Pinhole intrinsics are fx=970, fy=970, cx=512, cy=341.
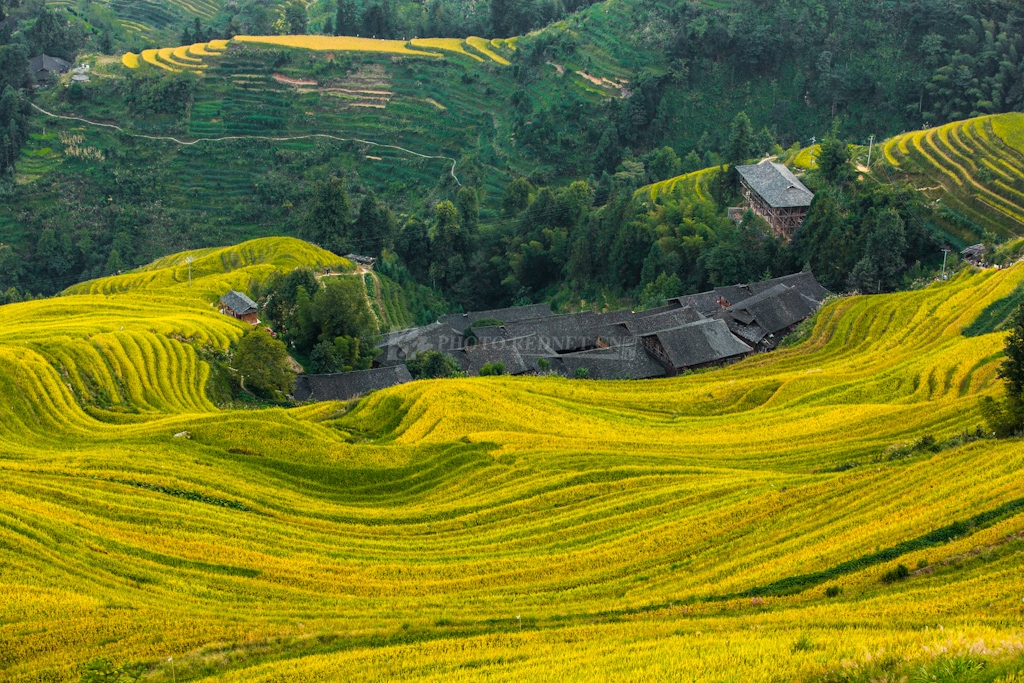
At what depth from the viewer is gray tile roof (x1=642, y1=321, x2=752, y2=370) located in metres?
46.6

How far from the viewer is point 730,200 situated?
218 feet

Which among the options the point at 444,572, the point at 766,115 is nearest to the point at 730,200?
the point at 766,115

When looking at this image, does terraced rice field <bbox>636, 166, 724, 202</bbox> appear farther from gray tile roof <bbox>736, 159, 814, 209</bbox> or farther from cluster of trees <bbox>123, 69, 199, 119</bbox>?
cluster of trees <bbox>123, 69, 199, 119</bbox>

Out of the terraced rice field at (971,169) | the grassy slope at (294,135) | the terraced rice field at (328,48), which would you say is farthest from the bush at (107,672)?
the terraced rice field at (328,48)

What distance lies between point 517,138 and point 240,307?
42.2 m

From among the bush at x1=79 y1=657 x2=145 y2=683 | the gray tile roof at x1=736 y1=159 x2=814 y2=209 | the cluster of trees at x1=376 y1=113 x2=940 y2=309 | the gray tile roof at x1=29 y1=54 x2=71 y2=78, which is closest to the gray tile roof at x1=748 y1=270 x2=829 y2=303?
the cluster of trees at x1=376 y1=113 x2=940 y2=309

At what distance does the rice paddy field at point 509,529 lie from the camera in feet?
45.1

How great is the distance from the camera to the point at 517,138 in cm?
8744

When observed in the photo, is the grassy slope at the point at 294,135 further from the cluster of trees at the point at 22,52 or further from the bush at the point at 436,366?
the bush at the point at 436,366

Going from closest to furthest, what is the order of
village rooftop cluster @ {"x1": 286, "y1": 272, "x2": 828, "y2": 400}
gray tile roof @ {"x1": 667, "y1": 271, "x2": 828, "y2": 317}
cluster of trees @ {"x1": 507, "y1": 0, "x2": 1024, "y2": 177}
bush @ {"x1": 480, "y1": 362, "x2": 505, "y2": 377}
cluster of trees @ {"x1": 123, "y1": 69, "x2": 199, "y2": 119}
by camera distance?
1. bush @ {"x1": 480, "y1": 362, "x2": 505, "y2": 377}
2. village rooftop cluster @ {"x1": 286, "y1": 272, "x2": 828, "y2": 400}
3. gray tile roof @ {"x1": 667, "y1": 271, "x2": 828, "y2": 317}
4. cluster of trees @ {"x1": 507, "y1": 0, "x2": 1024, "y2": 177}
5. cluster of trees @ {"x1": 123, "y1": 69, "x2": 199, "y2": 119}

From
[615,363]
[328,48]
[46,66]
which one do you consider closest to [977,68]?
[615,363]

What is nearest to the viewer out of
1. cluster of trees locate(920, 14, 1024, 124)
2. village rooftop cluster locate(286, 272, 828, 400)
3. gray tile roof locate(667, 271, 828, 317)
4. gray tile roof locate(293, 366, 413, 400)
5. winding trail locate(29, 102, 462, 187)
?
gray tile roof locate(293, 366, 413, 400)

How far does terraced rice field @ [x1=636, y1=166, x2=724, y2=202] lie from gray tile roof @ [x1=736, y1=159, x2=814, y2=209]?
11.0 feet

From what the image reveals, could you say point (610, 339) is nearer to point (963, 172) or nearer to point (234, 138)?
point (963, 172)
